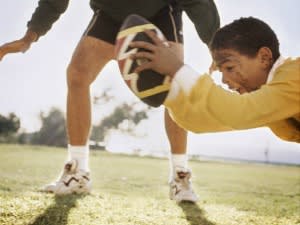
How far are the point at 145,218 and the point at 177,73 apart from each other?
122 centimetres

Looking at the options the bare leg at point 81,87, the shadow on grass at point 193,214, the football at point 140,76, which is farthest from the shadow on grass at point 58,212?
the football at point 140,76

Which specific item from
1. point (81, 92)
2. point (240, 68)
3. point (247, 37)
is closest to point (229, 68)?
point (240, 68)

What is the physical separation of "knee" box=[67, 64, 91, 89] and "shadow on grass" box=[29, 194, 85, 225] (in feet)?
3.39

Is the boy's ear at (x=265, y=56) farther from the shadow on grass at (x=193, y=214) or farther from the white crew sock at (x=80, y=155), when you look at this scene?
the white crew sock at (x=80, y=155)

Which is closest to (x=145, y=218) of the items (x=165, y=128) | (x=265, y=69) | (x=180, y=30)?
(x=265, y=69)

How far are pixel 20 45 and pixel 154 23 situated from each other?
1.23 meters

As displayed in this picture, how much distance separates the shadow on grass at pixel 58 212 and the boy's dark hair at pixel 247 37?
134 cm

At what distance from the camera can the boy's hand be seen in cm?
317

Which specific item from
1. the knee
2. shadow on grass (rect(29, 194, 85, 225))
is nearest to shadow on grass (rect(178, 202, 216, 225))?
shadow on grass (rect(29, 194, 85, 225))

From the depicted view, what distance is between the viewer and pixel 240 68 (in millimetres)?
2164

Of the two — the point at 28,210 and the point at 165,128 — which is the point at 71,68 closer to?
the point at 165,128

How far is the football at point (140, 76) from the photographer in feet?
5.54

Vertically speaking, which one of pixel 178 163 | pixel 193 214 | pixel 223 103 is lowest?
pixel 193 214

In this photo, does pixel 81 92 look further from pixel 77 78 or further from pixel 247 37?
pixel 247 37
